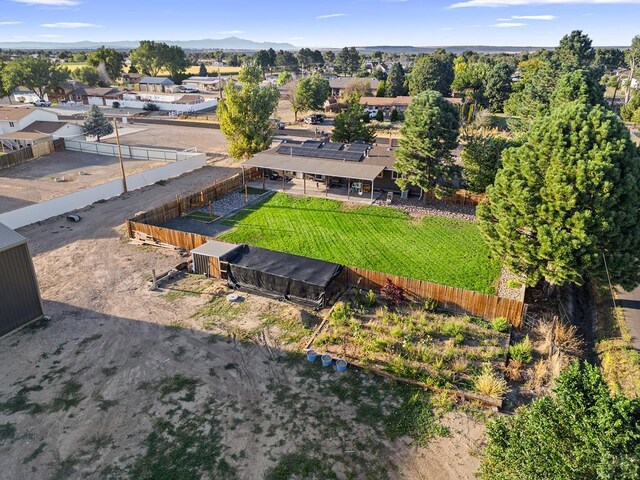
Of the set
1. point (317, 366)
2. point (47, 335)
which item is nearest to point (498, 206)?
point (317, 366)

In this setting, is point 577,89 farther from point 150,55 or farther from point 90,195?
point 150,55

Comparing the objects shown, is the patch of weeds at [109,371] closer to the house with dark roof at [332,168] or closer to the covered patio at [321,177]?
the covered patio at [321,177]

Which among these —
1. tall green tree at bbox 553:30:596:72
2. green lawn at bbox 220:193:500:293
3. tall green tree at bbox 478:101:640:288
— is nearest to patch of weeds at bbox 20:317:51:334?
green lawn at bbox 220:193:500:293

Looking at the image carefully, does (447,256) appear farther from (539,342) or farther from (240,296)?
(240,296)

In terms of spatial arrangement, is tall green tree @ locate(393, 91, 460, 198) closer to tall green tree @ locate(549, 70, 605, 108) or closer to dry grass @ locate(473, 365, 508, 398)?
tall green tree @ locate(549, 70, 605, 108)

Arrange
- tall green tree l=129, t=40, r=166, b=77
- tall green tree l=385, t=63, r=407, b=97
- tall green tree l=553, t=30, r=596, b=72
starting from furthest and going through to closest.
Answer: tall green tree l=129, t=40, r=166, b=77
tall green tree l=385, t=63, r=407, b=97
tall green tree l=553, t=30, r=596, b=72

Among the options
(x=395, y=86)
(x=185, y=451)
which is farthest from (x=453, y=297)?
(x=395, y=86)
